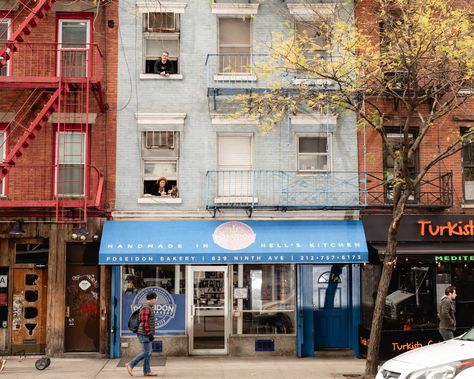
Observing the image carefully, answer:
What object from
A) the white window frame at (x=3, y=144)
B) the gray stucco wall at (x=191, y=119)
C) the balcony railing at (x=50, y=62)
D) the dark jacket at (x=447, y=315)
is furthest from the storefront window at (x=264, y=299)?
the balcony railing at (x=50, y=62)

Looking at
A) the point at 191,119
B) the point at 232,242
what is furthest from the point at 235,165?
the point at 232,242

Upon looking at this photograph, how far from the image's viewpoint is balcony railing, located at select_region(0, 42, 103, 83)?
17047mm

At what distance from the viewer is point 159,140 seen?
1738cm

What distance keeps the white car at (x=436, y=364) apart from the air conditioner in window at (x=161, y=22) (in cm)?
1102

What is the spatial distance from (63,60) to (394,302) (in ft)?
34.4

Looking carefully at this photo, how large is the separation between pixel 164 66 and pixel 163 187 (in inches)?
124

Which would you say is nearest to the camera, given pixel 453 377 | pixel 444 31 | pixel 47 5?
pixel 453 377

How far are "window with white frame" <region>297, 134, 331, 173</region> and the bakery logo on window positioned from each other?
478 cm

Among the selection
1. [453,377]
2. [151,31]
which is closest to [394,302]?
[453,377]

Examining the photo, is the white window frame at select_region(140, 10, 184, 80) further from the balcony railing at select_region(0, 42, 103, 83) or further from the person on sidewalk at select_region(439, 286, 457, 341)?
the person on sidewalk at select_region(439, 286, 457, 341)

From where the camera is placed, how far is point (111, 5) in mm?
17516

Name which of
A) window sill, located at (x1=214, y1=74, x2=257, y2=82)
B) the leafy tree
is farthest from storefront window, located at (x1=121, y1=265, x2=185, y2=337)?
window sill, located at (x1=214, y1=74, x2=257, y2=82)

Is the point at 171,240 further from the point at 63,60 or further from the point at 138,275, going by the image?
the point at 63,60

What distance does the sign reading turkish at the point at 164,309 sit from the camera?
1689 cm
